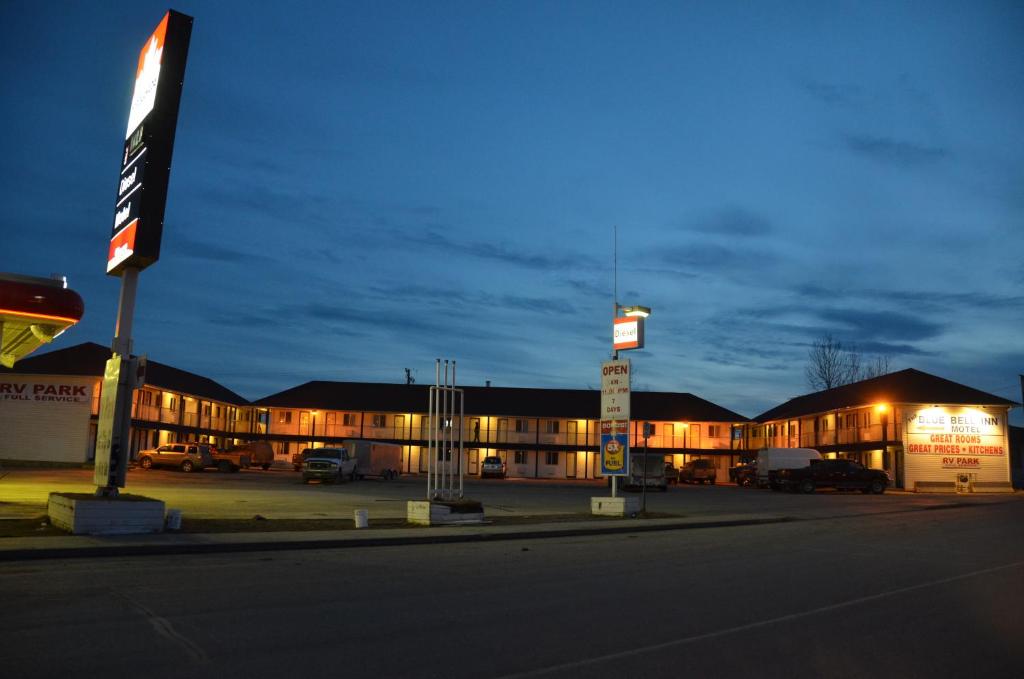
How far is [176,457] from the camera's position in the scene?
47.2 metres

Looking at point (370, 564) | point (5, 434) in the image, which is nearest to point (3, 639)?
point (370, 564)

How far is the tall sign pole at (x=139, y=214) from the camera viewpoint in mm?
14984

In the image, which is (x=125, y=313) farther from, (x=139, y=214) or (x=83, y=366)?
(x=83, y=366)

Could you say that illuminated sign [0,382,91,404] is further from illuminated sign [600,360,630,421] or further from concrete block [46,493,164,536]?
concrete block [46,493,164,536]

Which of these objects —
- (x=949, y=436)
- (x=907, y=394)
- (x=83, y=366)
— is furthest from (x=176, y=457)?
(x=949, y=436)

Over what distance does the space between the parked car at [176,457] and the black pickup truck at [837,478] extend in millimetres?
31867

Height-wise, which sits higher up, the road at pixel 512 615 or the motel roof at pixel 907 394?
the motel roof at pixel 907 394

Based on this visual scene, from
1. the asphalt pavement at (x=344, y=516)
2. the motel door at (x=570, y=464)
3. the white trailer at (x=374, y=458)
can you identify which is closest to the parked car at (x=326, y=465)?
the white trailer at (x=374, y=458)

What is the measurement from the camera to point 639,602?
30.5 feet

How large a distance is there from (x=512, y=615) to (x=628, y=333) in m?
15.2

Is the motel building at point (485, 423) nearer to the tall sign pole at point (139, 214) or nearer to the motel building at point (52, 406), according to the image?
the motel building at point (52, 406)

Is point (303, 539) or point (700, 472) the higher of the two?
point (700, 472)

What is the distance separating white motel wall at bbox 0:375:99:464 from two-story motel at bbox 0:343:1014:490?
0.18 feet

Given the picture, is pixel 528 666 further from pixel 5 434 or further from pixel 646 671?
pixel 5 434
